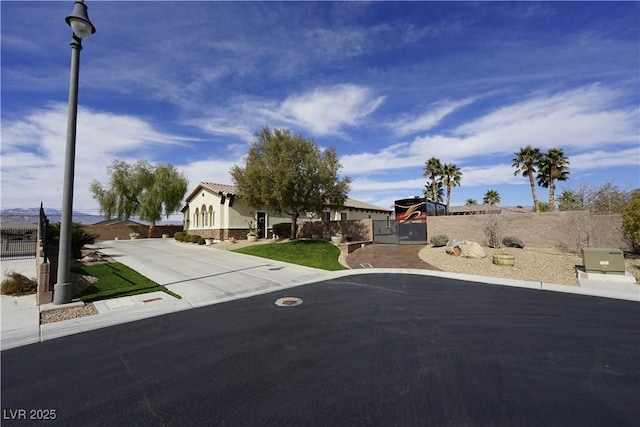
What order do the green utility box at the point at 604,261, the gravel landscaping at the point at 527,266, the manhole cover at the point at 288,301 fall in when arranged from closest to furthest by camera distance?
the manhole cover at the point at 288,301, the green utility box at the point at 604,261, the gravel landscaping at the point at 527,266

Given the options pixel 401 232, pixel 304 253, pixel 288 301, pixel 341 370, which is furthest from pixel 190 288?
pixel 401 232

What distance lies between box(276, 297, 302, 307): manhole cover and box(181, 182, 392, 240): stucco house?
1457 centimetres

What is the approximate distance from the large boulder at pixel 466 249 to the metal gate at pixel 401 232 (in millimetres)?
4525

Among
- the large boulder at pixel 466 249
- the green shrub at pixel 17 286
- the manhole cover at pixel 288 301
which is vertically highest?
the large boulder at pixel 466 249

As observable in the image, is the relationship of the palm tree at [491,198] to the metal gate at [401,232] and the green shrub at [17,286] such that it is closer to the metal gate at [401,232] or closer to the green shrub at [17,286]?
the metal gate at [401,232]

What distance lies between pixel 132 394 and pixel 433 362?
14.5 feet

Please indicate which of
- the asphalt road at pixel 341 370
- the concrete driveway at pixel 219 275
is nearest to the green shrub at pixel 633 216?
the asphalt road at pixel 341 370

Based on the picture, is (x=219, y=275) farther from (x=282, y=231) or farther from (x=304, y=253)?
(x=282, y=231)

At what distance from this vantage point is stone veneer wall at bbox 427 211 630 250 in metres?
15.6

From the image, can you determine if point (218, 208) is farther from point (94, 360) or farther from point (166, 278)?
point (94, 360)

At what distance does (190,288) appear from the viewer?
10.0m

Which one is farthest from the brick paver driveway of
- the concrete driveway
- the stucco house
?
the stucco house

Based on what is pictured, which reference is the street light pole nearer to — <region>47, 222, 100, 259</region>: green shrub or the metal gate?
<region>47, 222, 100, 259</region>: green shrub

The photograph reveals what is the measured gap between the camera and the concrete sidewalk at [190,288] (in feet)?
21.3
